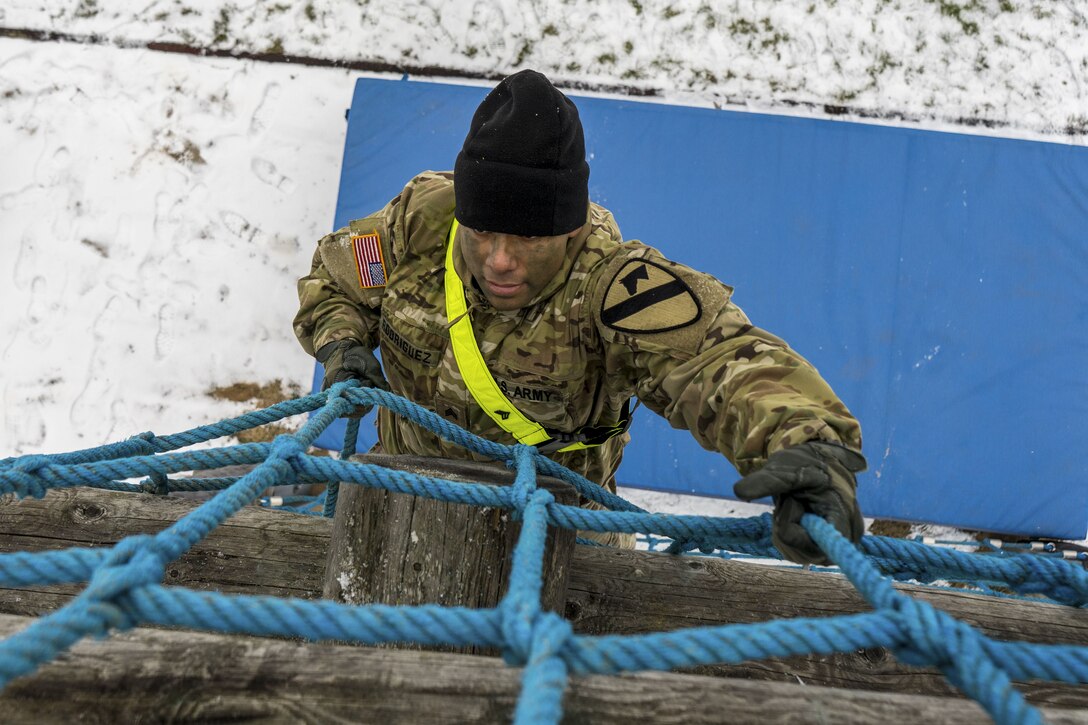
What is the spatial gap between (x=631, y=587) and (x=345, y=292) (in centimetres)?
110

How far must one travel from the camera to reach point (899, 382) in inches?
115

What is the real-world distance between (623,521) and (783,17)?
10.1 ft

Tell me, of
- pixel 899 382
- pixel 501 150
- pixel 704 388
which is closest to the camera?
pixel 704 388

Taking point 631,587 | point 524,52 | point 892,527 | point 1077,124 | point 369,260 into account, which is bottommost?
point 631,587

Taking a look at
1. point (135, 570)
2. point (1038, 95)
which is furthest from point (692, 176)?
point (135, 570)

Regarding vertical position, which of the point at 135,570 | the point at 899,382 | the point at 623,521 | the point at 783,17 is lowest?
the point at 135,570

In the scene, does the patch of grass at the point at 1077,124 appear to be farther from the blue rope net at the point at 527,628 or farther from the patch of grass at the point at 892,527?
the blue rope net at the point at 527,628

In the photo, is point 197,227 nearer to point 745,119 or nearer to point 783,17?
point 745,119

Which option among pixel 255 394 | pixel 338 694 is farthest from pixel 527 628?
pixel 255 394

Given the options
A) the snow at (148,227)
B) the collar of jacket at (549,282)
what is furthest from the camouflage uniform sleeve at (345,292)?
the snow at (148,227)

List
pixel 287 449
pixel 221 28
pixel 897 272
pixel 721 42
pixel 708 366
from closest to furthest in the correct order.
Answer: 1. pixel 287 449
2. pixel 708 366
3. pixel 897 272
4. pixel 721 42
5. pixel 221 28

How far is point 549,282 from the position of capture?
1527mm

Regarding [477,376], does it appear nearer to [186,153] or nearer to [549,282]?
Answer: [549,282]

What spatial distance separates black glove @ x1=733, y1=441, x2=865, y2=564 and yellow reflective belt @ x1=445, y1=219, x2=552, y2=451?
72cm
